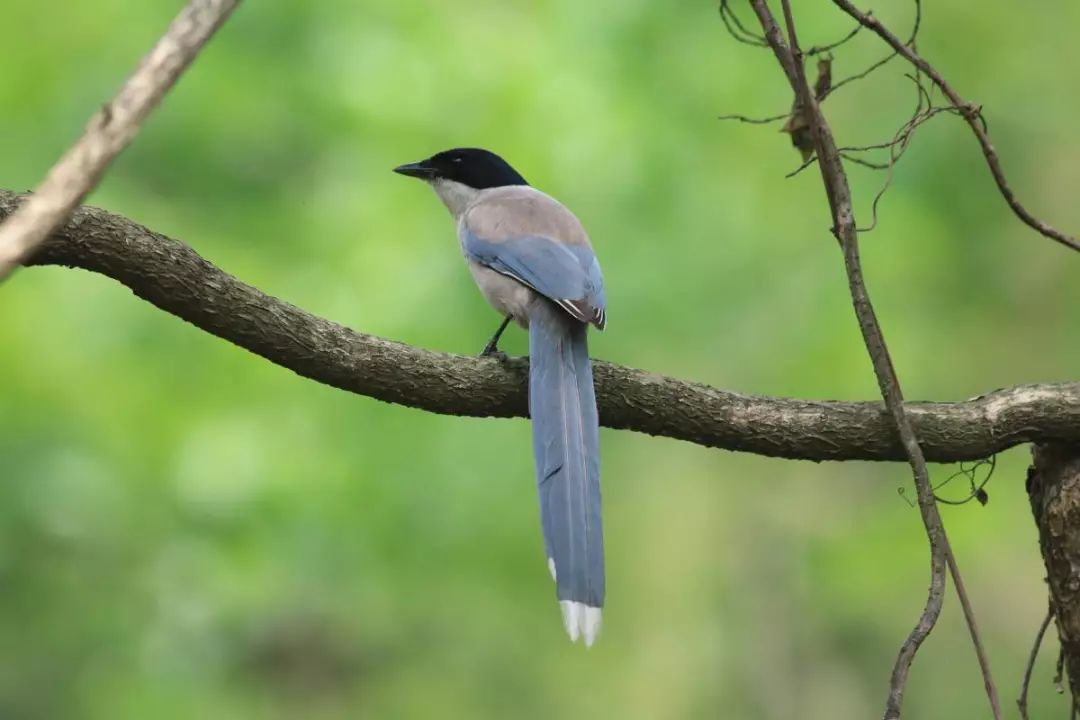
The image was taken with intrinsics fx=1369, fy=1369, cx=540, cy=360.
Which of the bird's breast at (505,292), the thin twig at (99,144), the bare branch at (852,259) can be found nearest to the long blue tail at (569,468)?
the bird's breast at (505,292)

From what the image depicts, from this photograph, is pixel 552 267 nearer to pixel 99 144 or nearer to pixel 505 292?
pixel 505 292

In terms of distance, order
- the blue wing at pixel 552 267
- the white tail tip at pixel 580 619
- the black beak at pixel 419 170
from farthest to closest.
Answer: the black beak at pixel 419 170 → the blue wing at pixel 552 267 → the white tail tip at pixel 580 619

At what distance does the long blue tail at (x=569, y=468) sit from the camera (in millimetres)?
3039

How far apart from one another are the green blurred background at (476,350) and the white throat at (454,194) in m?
0.55

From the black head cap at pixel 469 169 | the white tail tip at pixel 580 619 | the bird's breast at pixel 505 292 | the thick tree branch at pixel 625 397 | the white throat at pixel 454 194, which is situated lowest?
the white tail tip at pixel 580 619

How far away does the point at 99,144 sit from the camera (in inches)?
68.0

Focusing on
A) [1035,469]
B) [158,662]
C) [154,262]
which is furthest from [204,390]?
[1035,469]

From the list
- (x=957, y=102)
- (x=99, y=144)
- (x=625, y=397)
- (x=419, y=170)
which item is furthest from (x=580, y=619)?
(x=419, y=170)

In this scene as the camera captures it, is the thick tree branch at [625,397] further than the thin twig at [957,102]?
No

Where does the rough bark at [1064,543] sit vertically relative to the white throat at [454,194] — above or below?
below

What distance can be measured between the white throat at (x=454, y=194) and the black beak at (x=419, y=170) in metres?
0.04

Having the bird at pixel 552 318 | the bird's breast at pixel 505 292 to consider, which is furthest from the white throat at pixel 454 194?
the bird's breast at pixel 505 292

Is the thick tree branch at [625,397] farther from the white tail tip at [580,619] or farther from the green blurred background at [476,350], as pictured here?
the green blurred background at [476,350]

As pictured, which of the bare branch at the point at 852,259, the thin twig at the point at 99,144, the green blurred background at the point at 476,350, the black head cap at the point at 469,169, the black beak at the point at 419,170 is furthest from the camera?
the green blurred background at the point at 476,350
